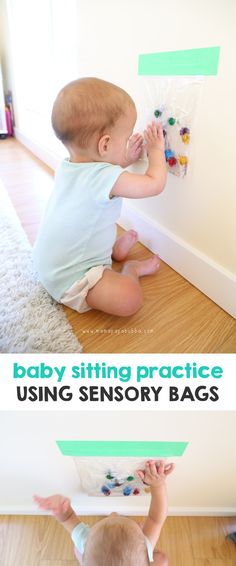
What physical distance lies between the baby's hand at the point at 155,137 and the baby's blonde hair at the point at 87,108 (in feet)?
0.39

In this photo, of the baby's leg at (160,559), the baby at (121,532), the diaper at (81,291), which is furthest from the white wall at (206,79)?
the baby's leg at (160,559)

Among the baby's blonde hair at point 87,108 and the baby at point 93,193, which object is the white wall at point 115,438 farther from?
the baby's blonde hair at point 87,108

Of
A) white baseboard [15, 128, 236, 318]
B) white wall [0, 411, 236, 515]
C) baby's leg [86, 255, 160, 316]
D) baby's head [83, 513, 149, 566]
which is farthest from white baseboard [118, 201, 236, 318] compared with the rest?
baby's head [83, 513, 149, 566]

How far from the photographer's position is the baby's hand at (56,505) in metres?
0.74

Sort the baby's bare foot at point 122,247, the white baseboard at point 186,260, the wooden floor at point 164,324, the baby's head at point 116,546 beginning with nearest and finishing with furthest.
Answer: the baby's head at point 116,546, the wooden floor at point 164,324, the white baseboard at point 186,260, the baby's bare foot at point 122,247

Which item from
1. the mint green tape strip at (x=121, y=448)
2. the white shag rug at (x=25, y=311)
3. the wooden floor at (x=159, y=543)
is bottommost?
the wooden floor at (x=159, y=543)

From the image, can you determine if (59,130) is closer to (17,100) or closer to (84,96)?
(84,96)

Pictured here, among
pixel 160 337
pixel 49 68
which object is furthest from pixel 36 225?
pixel 160 337

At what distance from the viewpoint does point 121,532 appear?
577mm

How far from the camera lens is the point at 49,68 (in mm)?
960

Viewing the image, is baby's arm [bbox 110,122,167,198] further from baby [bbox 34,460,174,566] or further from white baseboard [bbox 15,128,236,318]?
baby [bbox 34,460,174,566]

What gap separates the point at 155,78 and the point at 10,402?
Answer: 0.66 meters

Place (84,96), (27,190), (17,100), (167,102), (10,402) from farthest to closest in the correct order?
1. (17,100)
2. (27,190)
3. (167,102)
4. (84,96)
5. (10,402)

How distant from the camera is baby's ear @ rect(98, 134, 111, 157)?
694 mm
